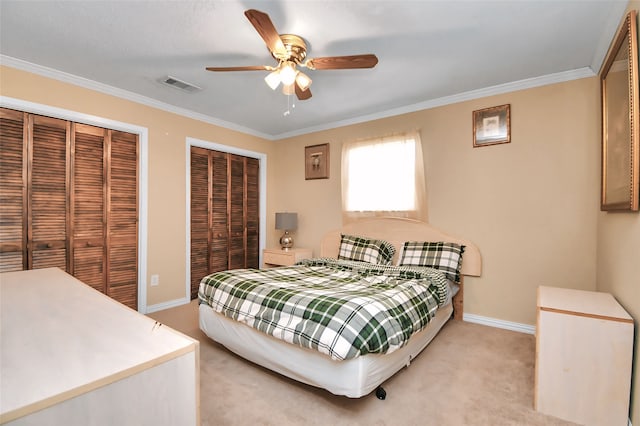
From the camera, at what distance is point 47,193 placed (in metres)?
2.84

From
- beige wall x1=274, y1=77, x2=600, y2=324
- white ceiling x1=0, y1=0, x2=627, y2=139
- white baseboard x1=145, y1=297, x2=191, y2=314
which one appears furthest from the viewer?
white baseboard x1=145, y1=297, x2=191, y2=314

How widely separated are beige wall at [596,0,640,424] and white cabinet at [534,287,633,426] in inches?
1.6

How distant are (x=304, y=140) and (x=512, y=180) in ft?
9.29

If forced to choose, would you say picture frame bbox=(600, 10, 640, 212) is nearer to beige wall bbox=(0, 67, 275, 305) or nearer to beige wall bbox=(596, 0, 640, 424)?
beige wall bbox=(596, 0, 640, 424)

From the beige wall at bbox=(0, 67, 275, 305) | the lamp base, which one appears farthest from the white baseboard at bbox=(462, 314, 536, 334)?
the beige wall at bbox=(0, 67, 275, 305)

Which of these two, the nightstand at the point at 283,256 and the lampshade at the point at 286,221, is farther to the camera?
the lampshade at the point at 286,221

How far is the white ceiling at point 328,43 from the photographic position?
194 centimetres

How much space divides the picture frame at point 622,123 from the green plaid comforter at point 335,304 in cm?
135

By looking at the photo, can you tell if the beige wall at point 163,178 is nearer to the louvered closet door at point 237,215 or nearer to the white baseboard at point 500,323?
the louvered closet door at point 237,215

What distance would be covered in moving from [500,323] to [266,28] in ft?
11.0

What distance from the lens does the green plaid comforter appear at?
1.72 meters

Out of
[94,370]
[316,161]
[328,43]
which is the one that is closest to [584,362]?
[94,370]

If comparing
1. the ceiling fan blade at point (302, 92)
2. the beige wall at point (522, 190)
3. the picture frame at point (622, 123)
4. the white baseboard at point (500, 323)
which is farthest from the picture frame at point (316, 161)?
the picture frame at point (622, 123)

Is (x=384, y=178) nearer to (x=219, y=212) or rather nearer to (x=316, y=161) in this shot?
(x=316, y=161)
